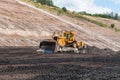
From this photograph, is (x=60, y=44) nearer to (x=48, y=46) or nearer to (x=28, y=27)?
(x=48, y=46)

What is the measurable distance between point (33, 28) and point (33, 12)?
38.0 ft

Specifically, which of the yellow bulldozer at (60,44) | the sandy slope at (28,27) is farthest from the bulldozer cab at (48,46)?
the sandy slope at (28,27)

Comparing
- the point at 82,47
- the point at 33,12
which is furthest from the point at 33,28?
the point at 82,47

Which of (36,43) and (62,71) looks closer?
(62,71)

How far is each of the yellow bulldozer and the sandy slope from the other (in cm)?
875

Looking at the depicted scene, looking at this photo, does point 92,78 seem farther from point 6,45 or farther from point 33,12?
point 33,12

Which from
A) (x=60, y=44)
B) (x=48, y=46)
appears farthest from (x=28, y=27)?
(x=48, y=46)

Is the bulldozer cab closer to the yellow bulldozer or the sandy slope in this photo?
the yellow bulldozer

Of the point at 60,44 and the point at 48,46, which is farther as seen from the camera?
the point at 60,44

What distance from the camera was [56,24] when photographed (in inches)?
2489

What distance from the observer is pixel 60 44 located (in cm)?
3709

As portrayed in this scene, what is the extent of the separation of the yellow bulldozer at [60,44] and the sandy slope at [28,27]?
875 cm

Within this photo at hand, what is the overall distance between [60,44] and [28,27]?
1987 centimetres

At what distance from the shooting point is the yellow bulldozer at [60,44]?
3631 centimetres
